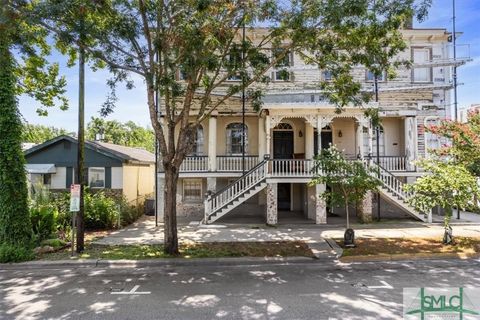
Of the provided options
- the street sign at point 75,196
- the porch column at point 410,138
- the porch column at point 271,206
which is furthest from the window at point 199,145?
the porch column at point 410,138

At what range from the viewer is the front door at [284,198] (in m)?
18.5

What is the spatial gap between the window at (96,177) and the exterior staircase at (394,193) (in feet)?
43.0

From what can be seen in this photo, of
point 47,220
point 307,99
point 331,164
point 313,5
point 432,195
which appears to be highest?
point 313,5

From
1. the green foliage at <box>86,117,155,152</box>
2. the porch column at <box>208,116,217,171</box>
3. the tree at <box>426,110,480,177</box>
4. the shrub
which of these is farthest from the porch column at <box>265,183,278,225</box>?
the green foliage at <box>86,117,155,152</box>

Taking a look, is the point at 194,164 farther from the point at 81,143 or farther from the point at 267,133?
the point at 81,143

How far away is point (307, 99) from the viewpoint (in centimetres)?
1633

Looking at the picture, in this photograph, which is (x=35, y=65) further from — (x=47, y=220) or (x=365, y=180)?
(x=365, y=180)

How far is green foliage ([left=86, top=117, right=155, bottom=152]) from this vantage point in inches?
2148

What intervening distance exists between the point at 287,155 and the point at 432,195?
8.66 meters

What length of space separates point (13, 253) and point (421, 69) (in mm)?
19746

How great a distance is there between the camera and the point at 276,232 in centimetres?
1341

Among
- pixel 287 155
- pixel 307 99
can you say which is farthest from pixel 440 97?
pixel 287 155

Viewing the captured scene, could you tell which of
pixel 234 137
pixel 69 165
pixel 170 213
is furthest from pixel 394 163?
pixel 69 165

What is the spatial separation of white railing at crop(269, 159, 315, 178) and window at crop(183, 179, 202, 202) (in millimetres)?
4538
